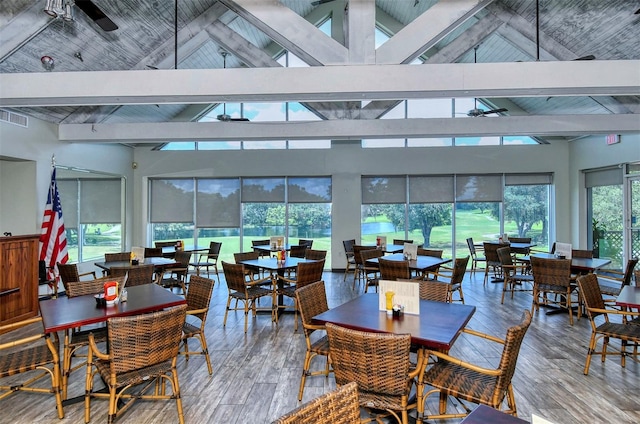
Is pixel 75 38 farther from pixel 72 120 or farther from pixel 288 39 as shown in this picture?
pixel 288 39

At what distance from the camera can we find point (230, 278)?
15.4 ft

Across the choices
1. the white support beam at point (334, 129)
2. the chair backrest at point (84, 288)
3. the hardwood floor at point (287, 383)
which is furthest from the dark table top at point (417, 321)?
the white support beam at point (334, 129)

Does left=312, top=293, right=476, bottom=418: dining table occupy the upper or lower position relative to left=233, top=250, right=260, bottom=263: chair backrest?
lower

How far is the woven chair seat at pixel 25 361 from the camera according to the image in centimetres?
252

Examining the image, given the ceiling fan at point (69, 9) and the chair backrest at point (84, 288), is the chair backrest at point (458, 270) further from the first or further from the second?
the ceiling fan at point (69, 9)

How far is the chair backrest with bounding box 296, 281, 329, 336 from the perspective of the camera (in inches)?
111

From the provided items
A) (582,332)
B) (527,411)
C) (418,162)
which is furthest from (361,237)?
(527,411)

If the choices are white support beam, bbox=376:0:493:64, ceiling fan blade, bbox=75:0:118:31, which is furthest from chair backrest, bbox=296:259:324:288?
ceiling fan blade, bbox=75:0:118:31

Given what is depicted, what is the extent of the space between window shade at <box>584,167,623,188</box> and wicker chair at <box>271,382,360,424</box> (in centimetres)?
881

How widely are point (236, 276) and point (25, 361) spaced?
89.3 inches

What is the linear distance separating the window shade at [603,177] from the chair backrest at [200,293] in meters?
8.65

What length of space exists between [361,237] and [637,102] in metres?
6.08

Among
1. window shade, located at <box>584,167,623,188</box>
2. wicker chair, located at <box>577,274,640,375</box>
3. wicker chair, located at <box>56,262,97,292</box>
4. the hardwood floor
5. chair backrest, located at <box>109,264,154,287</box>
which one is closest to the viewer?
the hardwood floor

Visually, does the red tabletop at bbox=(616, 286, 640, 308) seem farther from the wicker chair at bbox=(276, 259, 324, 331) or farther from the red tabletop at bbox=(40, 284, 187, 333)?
the red tabletop at bbox=(40, 284, 187, 333)
